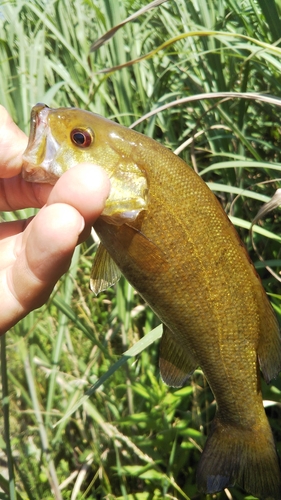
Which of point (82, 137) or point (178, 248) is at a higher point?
point (82, 137)

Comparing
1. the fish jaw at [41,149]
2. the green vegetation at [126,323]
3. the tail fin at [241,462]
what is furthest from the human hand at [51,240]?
the tail fin at [241,462]

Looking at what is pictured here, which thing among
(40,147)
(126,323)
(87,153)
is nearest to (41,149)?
(40,147)

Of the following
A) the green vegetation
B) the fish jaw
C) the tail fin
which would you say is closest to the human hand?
the fish jaw

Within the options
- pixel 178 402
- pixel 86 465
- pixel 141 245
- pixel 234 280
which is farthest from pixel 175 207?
pixel 86 465

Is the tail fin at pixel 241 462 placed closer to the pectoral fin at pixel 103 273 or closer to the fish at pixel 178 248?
the fish at pixel 178 248

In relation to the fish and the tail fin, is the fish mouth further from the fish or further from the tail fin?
the tail fin

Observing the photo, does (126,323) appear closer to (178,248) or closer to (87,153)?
(178,248)
